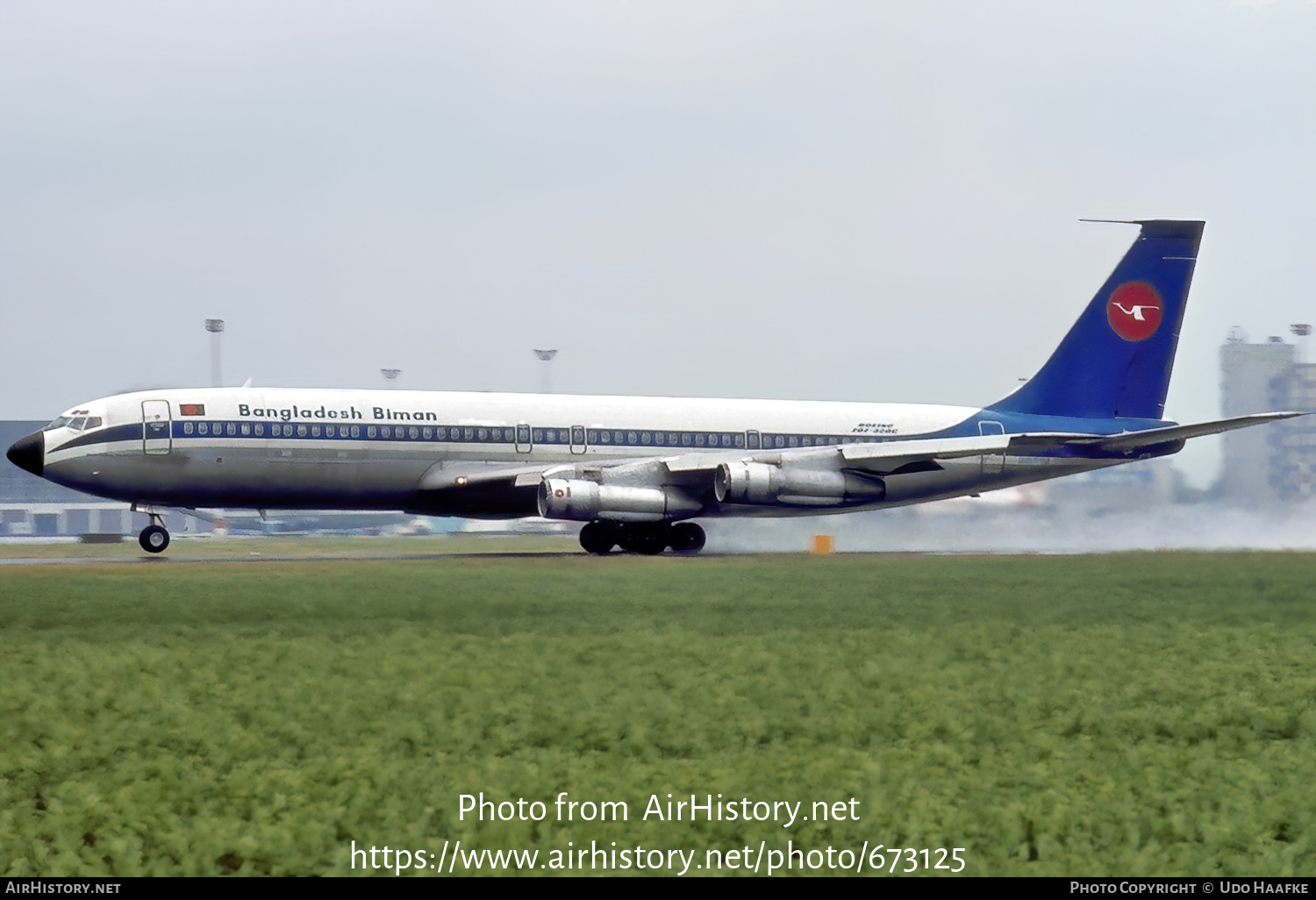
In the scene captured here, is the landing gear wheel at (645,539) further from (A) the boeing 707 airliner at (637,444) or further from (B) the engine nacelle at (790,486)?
(B) the engine nacelle at (790,486)

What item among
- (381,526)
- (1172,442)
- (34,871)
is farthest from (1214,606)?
(381,526)

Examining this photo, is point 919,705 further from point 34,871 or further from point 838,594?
point 838,594

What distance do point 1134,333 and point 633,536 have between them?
15810 millimetres

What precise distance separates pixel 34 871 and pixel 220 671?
5406mm

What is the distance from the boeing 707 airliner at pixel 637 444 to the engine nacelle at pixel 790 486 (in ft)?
0.18

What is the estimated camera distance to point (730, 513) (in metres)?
37.1

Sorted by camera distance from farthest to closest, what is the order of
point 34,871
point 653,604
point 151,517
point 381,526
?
point 381,526
point 151,517
point 653,604
point 34,871

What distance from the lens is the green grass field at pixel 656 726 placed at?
902cm

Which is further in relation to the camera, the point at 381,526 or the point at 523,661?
the point at 381,526

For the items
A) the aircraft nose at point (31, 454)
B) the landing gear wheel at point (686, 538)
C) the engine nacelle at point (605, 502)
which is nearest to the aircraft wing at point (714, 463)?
the engine nacelle at point (605, 502)

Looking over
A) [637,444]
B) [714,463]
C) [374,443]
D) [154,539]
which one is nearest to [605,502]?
[714,463]

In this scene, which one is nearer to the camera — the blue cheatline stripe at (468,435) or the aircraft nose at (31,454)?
the aircraft nose at (31,454)

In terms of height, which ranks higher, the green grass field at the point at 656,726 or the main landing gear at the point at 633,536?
the main landing gear at the point at 633,536

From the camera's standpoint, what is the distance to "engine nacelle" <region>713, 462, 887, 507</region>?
116 ft
